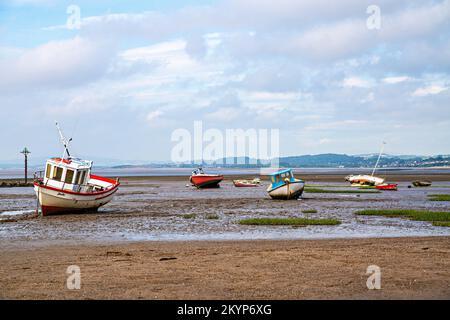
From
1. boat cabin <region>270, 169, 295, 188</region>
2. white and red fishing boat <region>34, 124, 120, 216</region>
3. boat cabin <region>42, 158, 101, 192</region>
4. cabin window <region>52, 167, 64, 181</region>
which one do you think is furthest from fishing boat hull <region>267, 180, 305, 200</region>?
cabin window <region>52, 167, 64, 181</region>

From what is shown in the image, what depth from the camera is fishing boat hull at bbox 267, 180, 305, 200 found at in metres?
50.8

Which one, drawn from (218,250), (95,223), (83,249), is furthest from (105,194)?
(218,250)

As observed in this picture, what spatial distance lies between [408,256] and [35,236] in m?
15.8

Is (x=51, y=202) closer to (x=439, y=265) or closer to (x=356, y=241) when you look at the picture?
(x=356, y=241)

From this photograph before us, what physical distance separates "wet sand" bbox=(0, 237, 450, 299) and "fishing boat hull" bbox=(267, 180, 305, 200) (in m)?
28.1

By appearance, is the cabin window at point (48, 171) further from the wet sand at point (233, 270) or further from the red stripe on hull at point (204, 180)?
the red stripe on hull at point (204, 180)

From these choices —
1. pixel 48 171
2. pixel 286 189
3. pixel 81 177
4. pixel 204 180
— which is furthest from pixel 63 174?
pixel 204 180

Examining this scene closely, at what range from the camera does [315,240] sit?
23.5m

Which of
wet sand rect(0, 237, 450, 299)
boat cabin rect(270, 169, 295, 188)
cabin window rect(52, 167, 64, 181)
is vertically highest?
cabin window rect(52, 167, 64, 181)

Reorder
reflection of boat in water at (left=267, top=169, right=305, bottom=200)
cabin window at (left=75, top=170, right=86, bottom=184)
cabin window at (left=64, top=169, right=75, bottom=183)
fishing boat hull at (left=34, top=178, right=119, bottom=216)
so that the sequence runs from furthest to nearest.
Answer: reflection of boat in water at (left=267, top=169, right=305, bottom=200) → cabin window at (left=75, top=170, right=86, bottom=184) → cabin window at (left=64, top=169, right=75, bottom=183) → fishing boat hull at (left=34, top=178, right=119, bottom=216)

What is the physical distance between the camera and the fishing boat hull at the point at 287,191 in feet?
167

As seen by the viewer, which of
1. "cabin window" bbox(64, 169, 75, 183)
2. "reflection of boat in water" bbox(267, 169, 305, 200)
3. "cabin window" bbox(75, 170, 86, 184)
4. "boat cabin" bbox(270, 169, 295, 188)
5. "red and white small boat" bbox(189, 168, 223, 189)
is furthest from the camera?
"red and white small boat" bbox(189, 168, 223, 189)

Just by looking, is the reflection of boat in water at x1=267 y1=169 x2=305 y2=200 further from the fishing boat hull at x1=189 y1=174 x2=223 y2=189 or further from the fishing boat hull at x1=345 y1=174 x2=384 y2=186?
the fishing boat hull at x1=345 y1=174 x2=384 y2=186
